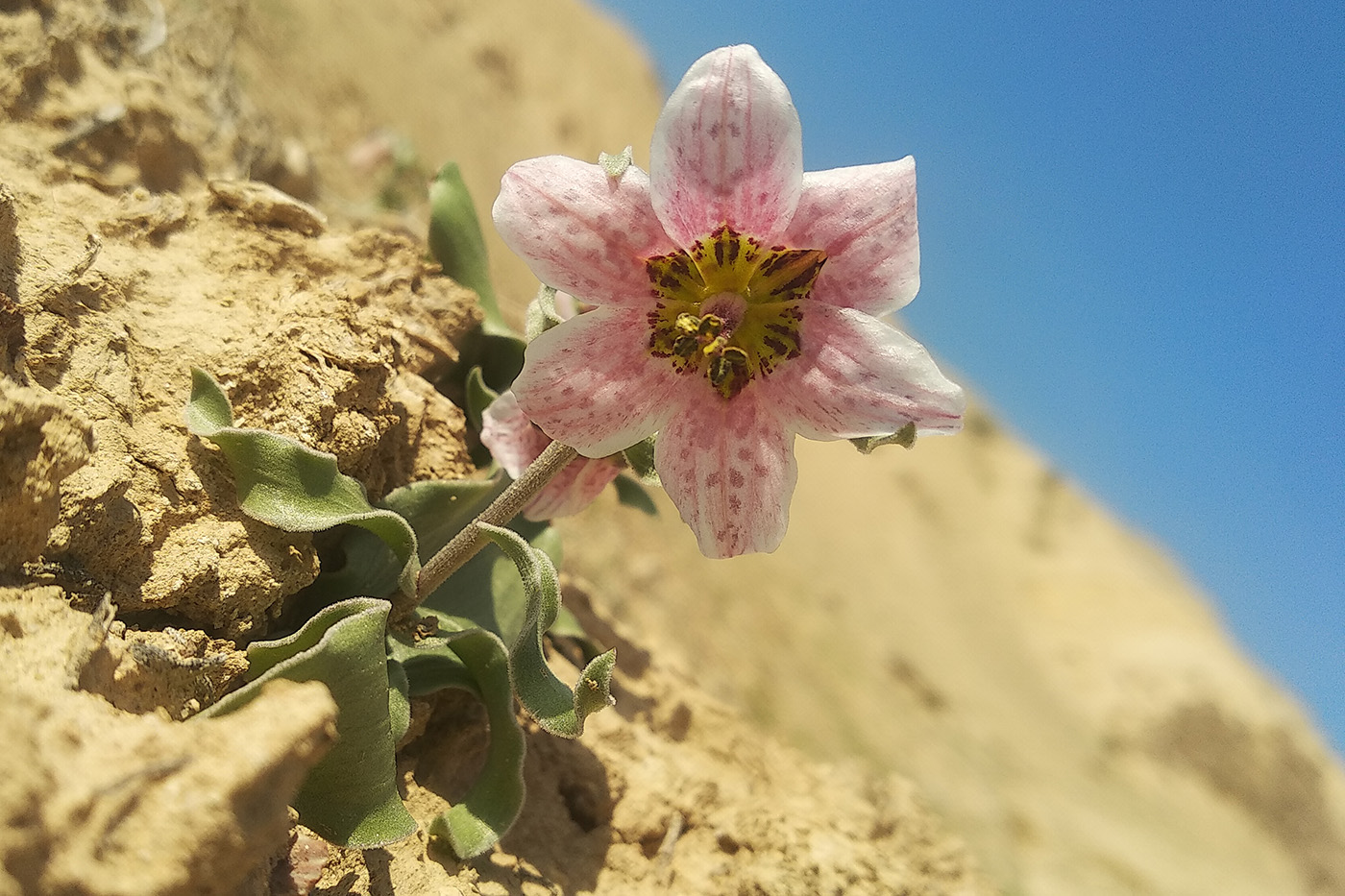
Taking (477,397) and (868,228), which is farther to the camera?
(477,397)

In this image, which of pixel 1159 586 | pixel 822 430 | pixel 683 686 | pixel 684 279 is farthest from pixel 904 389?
pixel 1159 586

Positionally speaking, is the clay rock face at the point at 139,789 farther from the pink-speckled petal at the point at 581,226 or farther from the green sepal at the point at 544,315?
the green sepal at the point at 544,315

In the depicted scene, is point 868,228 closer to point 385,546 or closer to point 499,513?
point 499,513

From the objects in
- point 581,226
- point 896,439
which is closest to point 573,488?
point 581,226

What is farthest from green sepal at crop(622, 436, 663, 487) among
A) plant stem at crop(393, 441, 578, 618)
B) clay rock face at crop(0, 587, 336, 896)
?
clay rock face at crop(0, 587, 336, 896)

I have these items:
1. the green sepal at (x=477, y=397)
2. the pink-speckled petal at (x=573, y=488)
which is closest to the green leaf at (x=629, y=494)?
the green sepal at (x=477, y=397)

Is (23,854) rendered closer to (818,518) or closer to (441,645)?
(441,645)
